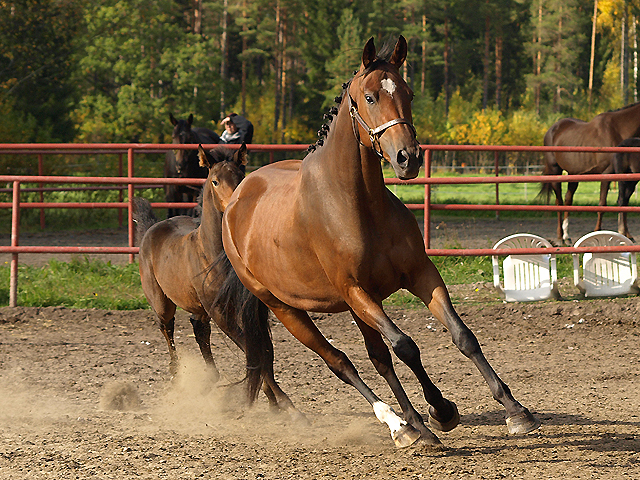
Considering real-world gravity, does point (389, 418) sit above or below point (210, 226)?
below

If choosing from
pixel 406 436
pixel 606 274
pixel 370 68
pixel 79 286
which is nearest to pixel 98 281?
pixel 79 286

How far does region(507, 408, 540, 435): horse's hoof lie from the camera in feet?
11.5

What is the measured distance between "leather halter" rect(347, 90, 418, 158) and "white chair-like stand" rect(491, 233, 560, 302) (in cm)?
467

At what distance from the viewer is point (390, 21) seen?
156ft

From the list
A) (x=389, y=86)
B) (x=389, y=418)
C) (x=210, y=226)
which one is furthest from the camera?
(x=210, y=226)

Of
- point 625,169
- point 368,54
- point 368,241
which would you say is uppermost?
point 368,54

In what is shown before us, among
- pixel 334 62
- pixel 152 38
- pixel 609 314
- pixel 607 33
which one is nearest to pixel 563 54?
pixel 607 33

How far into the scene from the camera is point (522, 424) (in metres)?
3.51

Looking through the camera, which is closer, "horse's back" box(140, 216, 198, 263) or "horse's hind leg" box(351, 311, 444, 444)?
"horse's hind leg" box(351, 311, 444, 444)

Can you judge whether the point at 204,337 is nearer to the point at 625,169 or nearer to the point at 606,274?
the point at 606,274

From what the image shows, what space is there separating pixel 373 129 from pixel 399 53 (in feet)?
1.42

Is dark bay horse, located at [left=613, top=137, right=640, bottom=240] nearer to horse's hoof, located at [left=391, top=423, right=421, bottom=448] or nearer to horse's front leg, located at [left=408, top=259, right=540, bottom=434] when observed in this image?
horse's front leg, located at [left=408, top=259, right=540, bottom=434]

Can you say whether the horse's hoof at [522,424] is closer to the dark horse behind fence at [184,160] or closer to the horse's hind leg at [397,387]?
the horse's hind leg at [397,387]

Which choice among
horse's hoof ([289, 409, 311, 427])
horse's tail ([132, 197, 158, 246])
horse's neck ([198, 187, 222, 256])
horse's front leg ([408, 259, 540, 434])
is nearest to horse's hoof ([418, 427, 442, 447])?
horse's front leg ([408, 259, 540, 434])
